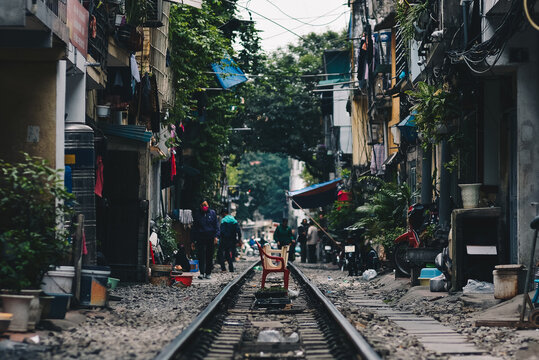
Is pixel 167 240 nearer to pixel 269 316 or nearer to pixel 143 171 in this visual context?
pixel 143 171

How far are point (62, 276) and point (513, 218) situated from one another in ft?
26.1

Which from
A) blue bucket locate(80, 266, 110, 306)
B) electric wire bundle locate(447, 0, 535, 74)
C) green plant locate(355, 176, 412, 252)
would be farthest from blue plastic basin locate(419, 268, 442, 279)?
blue bucket locate(80, 266, 110, 306)

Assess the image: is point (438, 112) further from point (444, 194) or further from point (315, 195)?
point (315, 195)

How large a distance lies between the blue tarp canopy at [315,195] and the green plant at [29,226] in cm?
2872

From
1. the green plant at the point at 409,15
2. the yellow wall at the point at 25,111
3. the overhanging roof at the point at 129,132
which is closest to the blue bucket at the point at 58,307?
the yellow wall at the point at 25,111

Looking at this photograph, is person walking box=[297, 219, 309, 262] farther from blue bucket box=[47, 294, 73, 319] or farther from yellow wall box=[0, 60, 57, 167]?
blue bucket box=[47, 294, 73, 319]

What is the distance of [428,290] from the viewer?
15.2 m

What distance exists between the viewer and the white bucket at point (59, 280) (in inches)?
402

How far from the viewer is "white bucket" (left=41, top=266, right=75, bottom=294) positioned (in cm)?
1020

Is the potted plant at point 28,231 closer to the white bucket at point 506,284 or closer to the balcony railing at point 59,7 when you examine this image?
the balcony railing at point 59,7

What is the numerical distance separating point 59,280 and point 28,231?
35.3 inches

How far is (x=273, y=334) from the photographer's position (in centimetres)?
927

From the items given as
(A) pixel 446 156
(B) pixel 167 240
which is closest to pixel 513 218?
(A) pixel 446 156

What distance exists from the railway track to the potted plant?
5.92 feet
